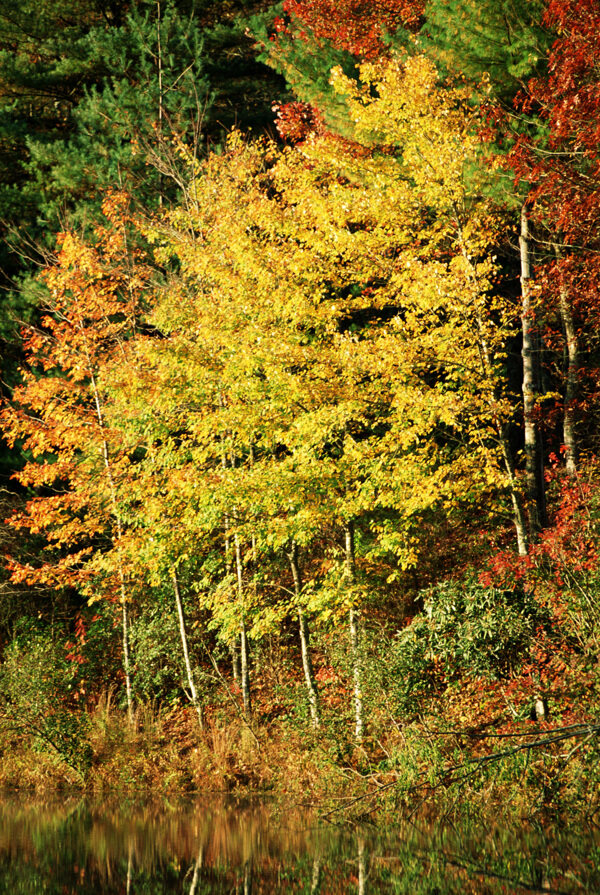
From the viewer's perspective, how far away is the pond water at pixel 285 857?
6.96m

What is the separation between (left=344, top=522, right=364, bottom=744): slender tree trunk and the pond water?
1.63m

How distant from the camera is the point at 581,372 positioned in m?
14.5

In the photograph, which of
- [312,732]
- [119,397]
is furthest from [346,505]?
[119,397]

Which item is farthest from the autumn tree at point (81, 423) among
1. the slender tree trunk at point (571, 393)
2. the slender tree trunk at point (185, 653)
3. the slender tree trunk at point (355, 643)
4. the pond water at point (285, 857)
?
the slender tree trunk at point (571, 393)

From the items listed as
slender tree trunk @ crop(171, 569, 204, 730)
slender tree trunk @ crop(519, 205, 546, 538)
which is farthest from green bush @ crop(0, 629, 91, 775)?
slender tree trunk @ crop(519, 205, 546, 538)

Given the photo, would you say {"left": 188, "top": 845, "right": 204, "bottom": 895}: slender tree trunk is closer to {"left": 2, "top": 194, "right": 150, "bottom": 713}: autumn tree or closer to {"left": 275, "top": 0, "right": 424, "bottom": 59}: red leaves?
{"left": 2, "top": 194, "right": 150, "bottom": 713}: autumn tree

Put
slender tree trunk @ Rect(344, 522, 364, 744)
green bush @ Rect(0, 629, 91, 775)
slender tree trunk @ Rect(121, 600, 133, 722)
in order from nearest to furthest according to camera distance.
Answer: slender tree trunk @ Rect(344, 522, 364, 744), green bush @ Rect(0, 629, 91, 775), slender tree trunk @ Rect(121, 600, 133, 722)

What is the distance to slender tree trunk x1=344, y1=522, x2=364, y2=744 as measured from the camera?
468 inches

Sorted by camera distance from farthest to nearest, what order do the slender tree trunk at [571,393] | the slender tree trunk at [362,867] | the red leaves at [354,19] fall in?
the red leaves at [354,19], the slender tree trunk at [571,393], the slender tree trunk at [362,867]

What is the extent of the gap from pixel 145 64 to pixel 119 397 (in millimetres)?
9492

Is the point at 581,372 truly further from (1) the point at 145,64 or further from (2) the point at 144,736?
(1) the point at 145,64

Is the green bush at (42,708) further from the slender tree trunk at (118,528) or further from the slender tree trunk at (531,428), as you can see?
the slender tree trunk at (531,428)

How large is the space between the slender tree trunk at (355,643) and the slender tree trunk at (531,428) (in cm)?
273

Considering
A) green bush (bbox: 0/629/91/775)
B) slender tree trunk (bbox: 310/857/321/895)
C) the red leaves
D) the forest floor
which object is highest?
the red leaves
